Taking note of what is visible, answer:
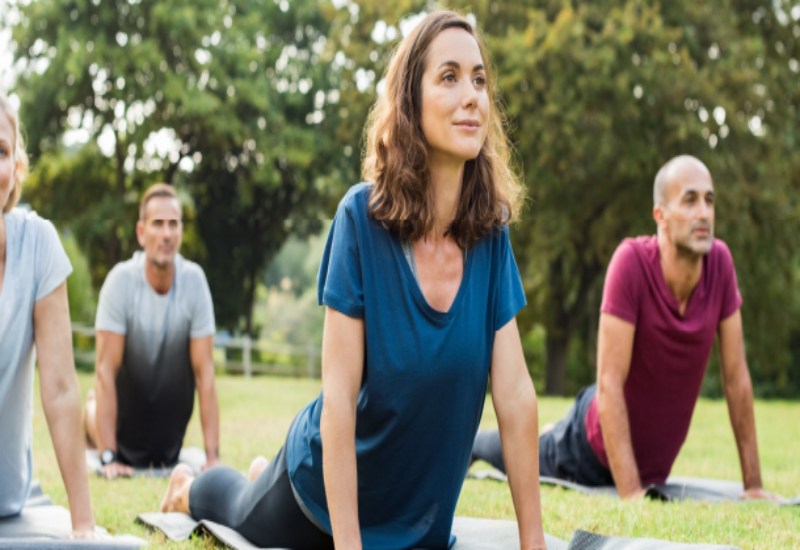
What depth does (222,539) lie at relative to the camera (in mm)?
4145

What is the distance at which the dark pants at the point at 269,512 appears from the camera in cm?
386

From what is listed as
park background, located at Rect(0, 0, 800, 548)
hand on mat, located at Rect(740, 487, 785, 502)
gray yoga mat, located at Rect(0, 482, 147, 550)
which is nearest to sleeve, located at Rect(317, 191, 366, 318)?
gray yoga mat, located at Rect(0, 482, 147, 550)

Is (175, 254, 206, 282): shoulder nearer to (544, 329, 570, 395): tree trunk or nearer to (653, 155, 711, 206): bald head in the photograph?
(653, 155, 711, 206): bald head

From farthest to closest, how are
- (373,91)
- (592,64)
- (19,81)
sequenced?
(19,81), (373,91), (592,64)

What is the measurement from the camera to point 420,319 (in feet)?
11.3

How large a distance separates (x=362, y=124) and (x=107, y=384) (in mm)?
18508

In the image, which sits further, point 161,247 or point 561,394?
point 561,394

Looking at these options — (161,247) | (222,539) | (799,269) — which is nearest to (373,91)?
(799,269)

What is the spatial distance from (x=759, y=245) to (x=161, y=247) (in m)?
17.9

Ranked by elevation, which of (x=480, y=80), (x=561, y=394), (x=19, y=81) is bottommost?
(x=561, y=394)

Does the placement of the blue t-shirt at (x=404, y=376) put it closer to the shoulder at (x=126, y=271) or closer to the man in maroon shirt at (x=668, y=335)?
the man in maroon shirt at (x=668, y=335)

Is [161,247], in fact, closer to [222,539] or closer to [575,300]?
[222,539]

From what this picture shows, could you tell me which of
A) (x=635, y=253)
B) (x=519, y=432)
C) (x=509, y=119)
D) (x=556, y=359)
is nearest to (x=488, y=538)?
(x=519, y=432)

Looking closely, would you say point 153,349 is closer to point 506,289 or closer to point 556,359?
point 506,289
